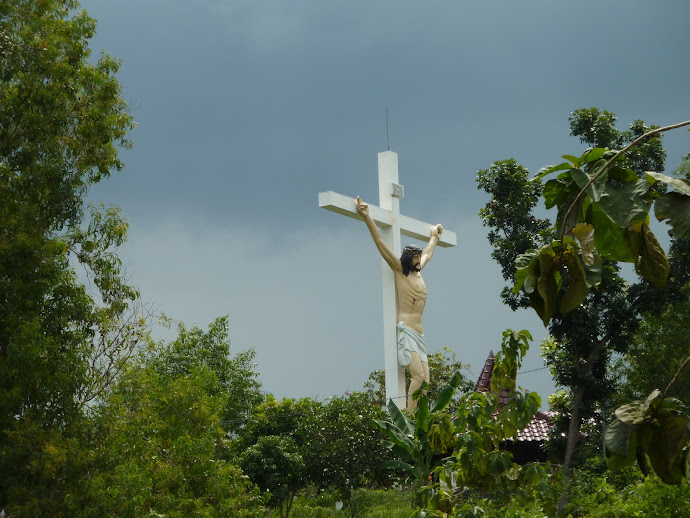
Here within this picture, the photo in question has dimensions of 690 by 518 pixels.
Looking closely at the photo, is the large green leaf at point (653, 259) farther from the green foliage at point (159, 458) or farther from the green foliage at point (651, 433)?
the green foliage at point (159, 458)

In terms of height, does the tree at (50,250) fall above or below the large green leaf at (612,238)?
above

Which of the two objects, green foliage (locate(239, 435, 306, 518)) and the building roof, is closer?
green foliage (locate(239, 435, 306, 518))

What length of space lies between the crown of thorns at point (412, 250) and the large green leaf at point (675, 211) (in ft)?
38.1

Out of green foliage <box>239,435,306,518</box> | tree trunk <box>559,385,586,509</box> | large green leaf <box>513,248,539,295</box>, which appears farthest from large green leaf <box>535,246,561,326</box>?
tree trunk <box>559,385,586,509</box>

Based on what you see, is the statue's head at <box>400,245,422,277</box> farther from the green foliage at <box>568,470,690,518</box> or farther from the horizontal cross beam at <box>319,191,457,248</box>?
the green foliage at <box>568,470,690,518</box>

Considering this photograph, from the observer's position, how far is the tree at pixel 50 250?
28.5ft

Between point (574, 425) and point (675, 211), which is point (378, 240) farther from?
point (675, 211)

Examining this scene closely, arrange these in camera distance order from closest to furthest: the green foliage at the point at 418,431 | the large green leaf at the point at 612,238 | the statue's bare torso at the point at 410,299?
the large green leaf at the point at 612,238 → the green foliage at the point at 418,431 → the statue's bare torso at the point at 410,299

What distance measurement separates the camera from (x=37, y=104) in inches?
388

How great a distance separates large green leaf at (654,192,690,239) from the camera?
7.36 feet

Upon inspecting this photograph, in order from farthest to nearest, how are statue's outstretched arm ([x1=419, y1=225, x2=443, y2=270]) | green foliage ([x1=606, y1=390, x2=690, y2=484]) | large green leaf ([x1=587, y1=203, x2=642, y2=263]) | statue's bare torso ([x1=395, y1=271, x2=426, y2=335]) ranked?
statue's outstretched arm ([x1=419, y1=225, x2=443, y2=270]), statue's bare torso ([x1=395, y1=271, x2=426, y2=335]), green foliage ([x1=606, y1=390, x2=690, y2=484]), large green leaf ([x1=587, y1=203, x2=642, y2=263])

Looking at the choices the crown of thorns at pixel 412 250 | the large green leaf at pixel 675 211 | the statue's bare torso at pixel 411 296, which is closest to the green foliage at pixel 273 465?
the statue's bare torso at pixel 411 296

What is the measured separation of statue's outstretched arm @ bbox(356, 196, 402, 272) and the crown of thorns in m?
0.19

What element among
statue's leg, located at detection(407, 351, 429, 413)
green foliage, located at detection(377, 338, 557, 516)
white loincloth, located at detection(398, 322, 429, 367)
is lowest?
green foliage, located at detection(377, 338, 557, 516)
